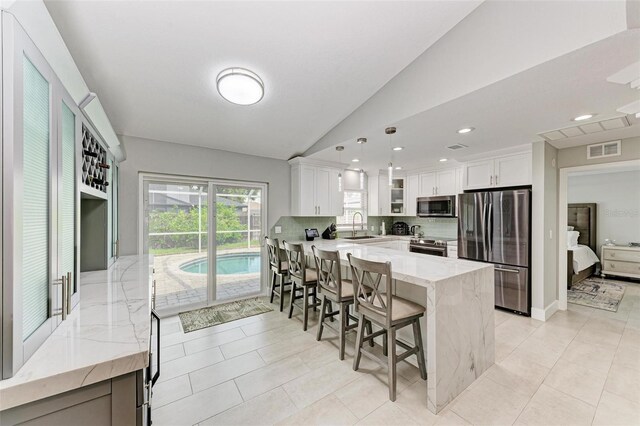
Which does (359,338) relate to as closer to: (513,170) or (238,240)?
(238,240)

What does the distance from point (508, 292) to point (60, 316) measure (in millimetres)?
4693

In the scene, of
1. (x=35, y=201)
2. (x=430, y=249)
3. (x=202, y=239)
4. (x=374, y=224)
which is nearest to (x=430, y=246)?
A: (x=430, y=249)

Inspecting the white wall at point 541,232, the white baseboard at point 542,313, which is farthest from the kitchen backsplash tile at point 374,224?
the white baseboard at point 542,313

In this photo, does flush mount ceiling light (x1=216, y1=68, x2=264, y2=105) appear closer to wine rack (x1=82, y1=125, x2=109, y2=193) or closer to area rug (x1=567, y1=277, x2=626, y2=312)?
wine rack (x1=82, y1=125, x2=109, y2=193)

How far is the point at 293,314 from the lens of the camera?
352 cm

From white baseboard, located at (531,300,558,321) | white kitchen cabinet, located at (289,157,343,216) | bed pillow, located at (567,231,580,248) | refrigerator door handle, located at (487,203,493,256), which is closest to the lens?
white baseboard, located at (531,300,558,321)

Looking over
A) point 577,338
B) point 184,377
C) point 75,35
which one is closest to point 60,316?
point 184,377

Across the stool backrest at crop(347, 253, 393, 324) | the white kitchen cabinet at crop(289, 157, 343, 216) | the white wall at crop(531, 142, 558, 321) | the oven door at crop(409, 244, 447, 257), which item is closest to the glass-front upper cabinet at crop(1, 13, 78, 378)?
the stool backrest at crop(347, 253, 393, 324)

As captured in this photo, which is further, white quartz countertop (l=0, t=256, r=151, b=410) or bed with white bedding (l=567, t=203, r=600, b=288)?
bed with white bedding (l=567, t=203, r=600, b=288)

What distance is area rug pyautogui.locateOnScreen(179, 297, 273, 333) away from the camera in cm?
324

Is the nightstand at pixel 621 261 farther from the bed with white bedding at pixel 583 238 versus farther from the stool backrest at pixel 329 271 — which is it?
the stool backrest at pixel 329 271

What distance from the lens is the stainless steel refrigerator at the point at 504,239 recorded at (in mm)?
3436

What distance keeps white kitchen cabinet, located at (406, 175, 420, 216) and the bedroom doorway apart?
2.41 metres

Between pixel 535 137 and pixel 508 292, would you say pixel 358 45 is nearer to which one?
pixel 535 137
